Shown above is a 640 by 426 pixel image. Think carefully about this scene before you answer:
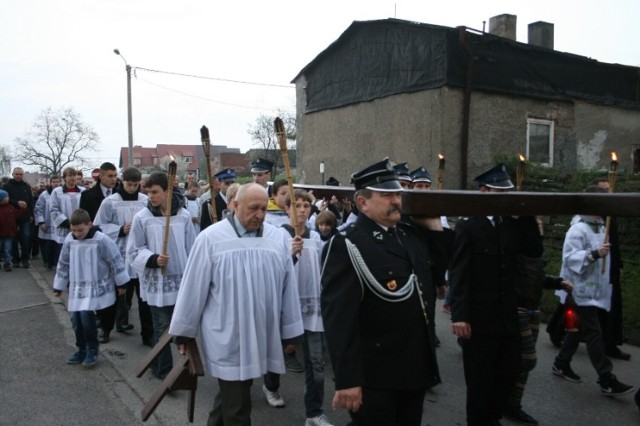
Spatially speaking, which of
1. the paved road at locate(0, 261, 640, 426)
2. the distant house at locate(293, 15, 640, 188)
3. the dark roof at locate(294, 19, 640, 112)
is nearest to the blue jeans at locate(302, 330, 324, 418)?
the paved road at locate(0, 261, 640, 426)

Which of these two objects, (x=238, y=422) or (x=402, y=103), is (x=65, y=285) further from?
(x=402, y=103)

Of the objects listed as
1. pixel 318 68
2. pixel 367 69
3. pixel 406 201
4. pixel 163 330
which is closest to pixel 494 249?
pixel 406 201

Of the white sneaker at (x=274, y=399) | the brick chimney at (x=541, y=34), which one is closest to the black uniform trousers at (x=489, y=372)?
the white sneaker at (x=274, y=399)

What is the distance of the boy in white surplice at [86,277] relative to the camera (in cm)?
611

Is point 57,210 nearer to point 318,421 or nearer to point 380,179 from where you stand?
point 318,421

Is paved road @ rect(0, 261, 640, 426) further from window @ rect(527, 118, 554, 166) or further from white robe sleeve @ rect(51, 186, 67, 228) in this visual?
window @ rect(527, 118, 554, 166)

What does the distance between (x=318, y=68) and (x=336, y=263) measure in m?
20.1

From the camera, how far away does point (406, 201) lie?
10.0 ft

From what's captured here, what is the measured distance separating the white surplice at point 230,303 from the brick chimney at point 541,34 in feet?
66.6

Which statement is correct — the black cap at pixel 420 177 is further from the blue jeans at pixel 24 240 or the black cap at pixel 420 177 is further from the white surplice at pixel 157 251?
the blue jeans at pixel 24 240

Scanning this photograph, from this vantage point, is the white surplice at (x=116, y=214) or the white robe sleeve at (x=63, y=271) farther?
the white surplice at (x=116, y=214)

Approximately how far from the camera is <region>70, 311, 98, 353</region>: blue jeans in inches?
239

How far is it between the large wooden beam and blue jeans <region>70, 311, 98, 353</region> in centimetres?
433

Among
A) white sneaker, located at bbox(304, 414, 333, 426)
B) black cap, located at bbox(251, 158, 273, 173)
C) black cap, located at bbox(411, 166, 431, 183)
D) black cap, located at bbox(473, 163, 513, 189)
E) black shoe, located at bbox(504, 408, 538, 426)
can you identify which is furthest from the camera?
black cap, located at bbox(411, 166, 431, 183)
